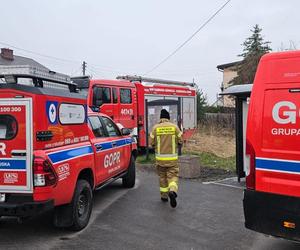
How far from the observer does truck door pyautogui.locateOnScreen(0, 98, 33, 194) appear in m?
5.66

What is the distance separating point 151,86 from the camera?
55.5 feet

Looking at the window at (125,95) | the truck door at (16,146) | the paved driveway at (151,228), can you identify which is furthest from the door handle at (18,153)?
the window at (125,95)

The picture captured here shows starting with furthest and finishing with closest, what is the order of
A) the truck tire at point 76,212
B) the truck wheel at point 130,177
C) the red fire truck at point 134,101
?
the red fire truck at point 134,101
the truck wheel at point 130,177
the truck tire at point 76,212

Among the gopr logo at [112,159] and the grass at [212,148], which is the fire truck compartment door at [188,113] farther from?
the gopr logo at [112,159]

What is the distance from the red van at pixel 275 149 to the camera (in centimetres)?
479

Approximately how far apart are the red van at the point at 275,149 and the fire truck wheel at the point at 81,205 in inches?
101

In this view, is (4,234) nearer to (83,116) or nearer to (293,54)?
(83,116)

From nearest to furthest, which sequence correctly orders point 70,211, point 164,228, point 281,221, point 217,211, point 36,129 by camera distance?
point 281,221
point 36,129
point 70,211
point 164,228
point 217,211

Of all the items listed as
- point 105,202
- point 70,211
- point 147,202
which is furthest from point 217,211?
point 70,211

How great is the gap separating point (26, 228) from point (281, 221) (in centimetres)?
390

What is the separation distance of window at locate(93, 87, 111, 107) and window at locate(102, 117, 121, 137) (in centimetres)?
637

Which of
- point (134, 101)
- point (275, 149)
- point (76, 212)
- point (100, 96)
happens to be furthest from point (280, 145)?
point (134, 101)

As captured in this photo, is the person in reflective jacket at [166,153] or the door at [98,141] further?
the person in reflective jacket at [166,153]

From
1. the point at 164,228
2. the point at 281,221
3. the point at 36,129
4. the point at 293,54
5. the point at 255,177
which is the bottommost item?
the point at 164,228
